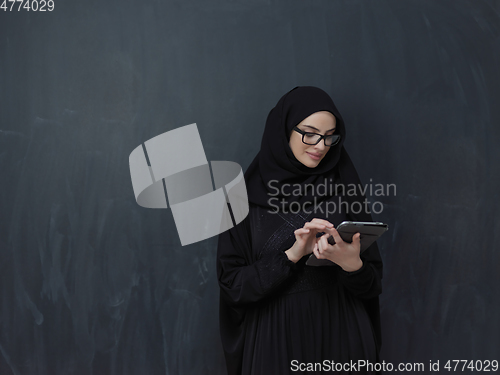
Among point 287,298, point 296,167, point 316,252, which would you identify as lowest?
point 287,298

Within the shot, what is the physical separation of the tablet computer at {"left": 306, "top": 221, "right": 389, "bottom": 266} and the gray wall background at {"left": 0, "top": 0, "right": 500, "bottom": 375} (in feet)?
2.04

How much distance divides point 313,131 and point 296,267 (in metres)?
0.39

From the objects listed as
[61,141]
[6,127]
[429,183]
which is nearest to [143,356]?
[61,141]

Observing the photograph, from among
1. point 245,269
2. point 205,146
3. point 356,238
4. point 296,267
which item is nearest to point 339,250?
point 356,238

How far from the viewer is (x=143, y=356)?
1.63 m

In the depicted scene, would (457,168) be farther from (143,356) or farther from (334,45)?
(143,356)

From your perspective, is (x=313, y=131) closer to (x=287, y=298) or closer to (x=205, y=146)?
(x=287, y=298)

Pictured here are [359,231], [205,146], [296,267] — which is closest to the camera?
[359,231]

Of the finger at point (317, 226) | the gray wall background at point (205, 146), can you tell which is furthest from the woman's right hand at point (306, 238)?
the gray wall background at point (205, 146)

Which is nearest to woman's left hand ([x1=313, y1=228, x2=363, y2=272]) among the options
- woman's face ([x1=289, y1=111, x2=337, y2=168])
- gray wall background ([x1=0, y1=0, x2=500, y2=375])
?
woman's face ([x1=289, y1=111, x2=337, y2=168])

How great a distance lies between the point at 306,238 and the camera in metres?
1.08

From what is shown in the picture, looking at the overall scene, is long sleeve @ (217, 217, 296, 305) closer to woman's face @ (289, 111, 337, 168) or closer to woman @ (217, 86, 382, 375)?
woman @ (217, 86, 382, 375)

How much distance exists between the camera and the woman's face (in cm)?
116

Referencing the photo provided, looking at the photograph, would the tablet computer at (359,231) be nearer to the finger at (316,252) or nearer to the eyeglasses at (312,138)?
the finger at (316,252)
